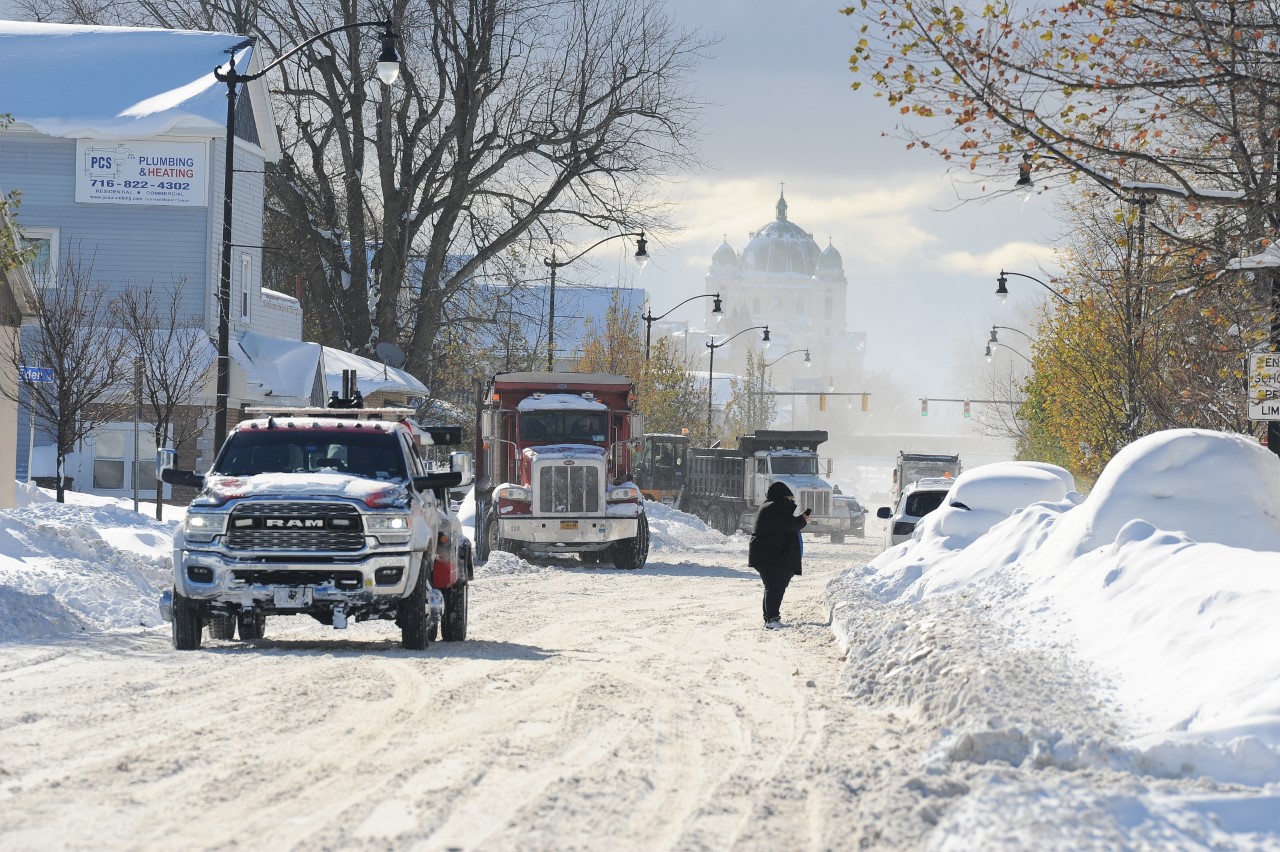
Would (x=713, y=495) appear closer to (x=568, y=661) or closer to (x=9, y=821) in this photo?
(x=568, y=661)

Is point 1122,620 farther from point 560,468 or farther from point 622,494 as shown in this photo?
point 622,494

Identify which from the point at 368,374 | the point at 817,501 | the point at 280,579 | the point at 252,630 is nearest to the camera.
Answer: the point at 280,579

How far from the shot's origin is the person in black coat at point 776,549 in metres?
17.9

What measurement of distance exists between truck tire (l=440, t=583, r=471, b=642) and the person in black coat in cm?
341

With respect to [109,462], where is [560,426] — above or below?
above

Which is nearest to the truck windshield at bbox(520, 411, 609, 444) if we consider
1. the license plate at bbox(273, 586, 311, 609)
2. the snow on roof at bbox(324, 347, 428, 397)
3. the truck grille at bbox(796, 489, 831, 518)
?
the snow on roof at bbox(324, 347, 428, 397)

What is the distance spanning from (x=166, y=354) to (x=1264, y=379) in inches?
900

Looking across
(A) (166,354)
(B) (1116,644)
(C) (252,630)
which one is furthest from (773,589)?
(A) (166,354)

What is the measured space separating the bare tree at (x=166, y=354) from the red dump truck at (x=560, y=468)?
562cm

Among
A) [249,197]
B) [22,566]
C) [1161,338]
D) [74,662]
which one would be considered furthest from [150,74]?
[74,662]

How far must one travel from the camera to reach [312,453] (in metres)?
15.3

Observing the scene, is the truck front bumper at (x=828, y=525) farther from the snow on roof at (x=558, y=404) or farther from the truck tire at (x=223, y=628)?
the truck tire at (x=223, y=628)

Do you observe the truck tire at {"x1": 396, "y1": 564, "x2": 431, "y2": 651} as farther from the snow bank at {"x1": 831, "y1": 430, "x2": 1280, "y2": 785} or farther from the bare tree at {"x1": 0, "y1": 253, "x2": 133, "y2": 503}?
the bare tree at {"x1": 0, "y1": 253, "x2": 133, "y2": 503}

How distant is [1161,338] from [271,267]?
32.5 metres
